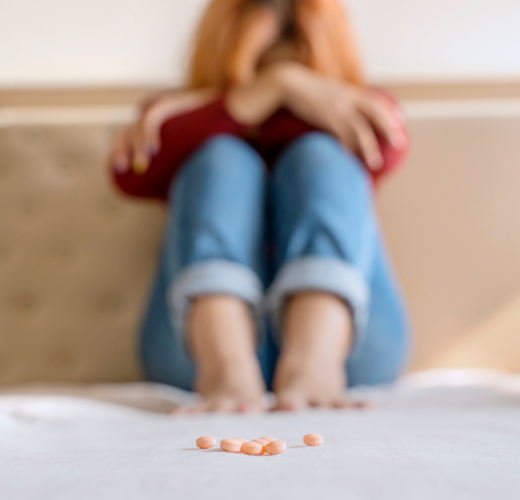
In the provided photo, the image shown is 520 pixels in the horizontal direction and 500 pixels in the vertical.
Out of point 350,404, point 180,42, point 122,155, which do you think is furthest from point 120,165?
point 180,42

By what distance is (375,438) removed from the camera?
0.92 feet

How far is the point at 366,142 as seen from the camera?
76 cm

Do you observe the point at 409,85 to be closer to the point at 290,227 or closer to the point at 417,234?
the point at 417,234

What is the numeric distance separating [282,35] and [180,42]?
2.05 ft

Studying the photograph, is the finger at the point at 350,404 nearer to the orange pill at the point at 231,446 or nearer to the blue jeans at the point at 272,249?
the blue jeans at the point at 272,249

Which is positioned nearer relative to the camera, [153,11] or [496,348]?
[496,348]

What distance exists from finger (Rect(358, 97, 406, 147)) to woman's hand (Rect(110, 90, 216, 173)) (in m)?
0.25

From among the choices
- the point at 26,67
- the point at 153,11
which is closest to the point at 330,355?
the point at 153,11

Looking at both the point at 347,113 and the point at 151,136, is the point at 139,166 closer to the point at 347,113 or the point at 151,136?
the point at 151,136

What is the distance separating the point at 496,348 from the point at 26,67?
1417mm

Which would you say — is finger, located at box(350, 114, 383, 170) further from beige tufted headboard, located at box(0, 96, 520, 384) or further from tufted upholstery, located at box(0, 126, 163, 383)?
tufted upholstery, located at box(0, 126, 163, 383)

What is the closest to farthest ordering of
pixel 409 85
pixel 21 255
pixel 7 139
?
pixel 21 255 → pixel 7 139 → pixel 409 85

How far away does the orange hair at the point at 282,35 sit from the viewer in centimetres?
99

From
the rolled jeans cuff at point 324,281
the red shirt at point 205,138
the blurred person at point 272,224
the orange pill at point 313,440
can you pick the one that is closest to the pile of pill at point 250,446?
the orange pill at point 313,440
